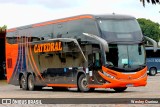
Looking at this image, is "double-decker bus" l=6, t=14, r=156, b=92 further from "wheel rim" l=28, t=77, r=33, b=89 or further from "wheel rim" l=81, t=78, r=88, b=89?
"wheel rim" l=28, t=77, r=33, b=89

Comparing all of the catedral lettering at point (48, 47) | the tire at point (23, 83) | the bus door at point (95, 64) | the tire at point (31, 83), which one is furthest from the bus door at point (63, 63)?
the tire at point (23, 83)

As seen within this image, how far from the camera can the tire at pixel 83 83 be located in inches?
1032

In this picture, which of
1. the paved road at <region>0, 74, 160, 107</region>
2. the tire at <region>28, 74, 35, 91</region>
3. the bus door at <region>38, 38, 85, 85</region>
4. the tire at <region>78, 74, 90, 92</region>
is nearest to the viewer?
the paved road at <region>0, 74, 160, 107</region>

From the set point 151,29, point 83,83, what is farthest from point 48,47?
point 151,29

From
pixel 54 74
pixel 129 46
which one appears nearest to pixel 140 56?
pixel 129 46

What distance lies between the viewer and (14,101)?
1512 cm

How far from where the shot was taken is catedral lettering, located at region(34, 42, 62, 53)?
2787 cm

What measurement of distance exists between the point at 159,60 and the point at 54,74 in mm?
25834

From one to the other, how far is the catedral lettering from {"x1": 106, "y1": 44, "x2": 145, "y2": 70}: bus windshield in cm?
351

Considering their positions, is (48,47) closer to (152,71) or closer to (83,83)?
(83,83)

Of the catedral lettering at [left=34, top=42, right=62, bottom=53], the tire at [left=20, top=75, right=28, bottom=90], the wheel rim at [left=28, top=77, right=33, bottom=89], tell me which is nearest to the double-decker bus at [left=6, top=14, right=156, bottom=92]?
the catedral lettering at [left=34, top=42, right=62, bottom=53]

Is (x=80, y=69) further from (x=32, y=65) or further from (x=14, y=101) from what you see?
(x=14, y=101)

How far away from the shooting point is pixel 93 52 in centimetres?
2544

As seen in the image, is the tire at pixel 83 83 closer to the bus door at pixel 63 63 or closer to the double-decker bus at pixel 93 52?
the double-decker bus at pixel 93 52
